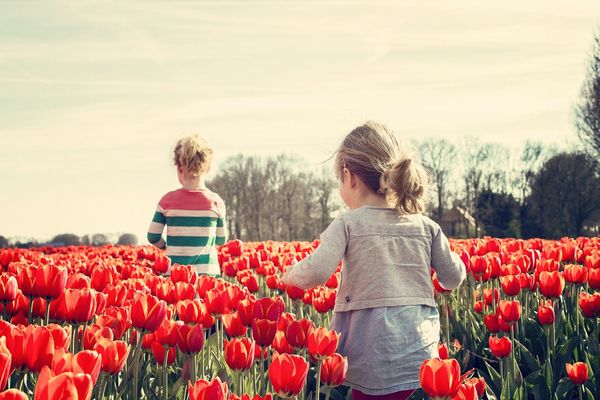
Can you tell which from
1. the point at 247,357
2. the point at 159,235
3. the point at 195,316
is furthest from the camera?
the point at 159,235

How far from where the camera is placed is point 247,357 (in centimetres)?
279

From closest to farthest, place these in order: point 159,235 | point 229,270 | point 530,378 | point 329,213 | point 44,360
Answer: point 44,360
point 530,378
point 229,270
point 159,235
point 329,213

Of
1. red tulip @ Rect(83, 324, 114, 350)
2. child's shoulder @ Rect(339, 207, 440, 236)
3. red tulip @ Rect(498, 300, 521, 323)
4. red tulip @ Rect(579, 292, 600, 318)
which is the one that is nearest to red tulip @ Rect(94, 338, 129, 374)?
red tulip @ Rect(83, 324, 114, 350)

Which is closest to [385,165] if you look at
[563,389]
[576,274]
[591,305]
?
[563,389]

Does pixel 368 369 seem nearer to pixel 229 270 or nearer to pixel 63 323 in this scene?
pixel 63 323

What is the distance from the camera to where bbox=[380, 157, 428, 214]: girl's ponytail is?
3775 mm

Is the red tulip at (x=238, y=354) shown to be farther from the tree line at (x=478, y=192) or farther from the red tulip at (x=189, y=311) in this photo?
the tree line at (x=478, y=192)

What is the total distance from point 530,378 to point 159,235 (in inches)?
155

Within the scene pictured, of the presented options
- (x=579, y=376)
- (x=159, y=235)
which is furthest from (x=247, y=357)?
(x=159, y=235)

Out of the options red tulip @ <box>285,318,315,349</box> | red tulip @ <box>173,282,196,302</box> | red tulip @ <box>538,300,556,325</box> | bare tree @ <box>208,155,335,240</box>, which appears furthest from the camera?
bare tree @ <box>208,155,335,240</box>

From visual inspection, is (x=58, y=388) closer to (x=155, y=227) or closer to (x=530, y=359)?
(x=530, y=359)

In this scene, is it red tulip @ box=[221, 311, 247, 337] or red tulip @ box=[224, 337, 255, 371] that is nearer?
red tulip @ box=[224, 337, 255, 371]

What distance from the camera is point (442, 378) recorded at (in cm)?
253

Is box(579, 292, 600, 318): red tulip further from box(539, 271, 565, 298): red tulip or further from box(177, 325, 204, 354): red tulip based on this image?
box(177, 325, 204, 354): red tulip
